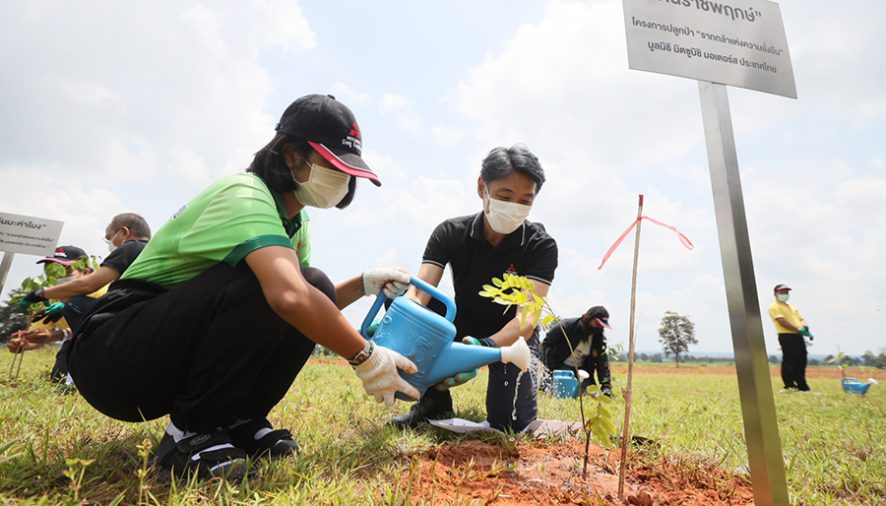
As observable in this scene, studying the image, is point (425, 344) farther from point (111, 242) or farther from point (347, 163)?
point (111, 242)

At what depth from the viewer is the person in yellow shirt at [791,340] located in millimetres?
7770

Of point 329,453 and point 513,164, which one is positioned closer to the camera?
point 329,453

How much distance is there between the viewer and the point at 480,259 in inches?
131

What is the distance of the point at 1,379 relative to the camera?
4422 millimetres

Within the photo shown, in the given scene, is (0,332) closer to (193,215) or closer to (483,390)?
(483,390)

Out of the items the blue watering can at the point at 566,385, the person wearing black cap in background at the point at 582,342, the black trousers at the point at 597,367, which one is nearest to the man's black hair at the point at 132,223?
the blue watering can at the point at 566,385

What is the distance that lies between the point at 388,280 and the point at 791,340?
26.7ft

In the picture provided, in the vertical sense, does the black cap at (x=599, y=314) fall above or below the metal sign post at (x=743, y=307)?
above

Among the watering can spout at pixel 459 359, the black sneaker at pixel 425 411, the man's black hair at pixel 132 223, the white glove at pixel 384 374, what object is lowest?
the black sneaker at pixel 425 411

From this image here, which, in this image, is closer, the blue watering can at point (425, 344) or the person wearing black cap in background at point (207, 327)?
the person wearing black cap in background at point (207, 327)

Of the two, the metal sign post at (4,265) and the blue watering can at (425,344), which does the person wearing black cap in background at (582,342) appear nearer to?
the blue watering can at (425,344)

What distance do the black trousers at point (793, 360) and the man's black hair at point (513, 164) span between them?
7.24 meters

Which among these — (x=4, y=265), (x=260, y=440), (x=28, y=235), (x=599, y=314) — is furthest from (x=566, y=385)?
(x=4, y=265)

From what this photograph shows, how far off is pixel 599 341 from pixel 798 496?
4.04 m
